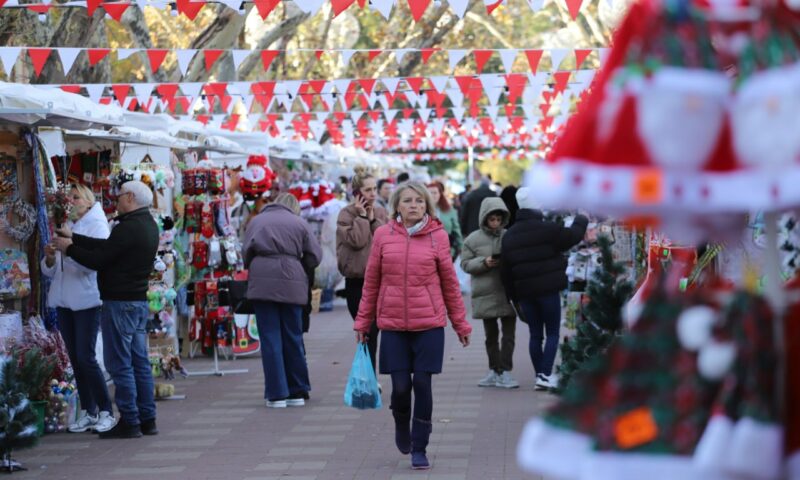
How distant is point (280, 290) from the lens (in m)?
10.9

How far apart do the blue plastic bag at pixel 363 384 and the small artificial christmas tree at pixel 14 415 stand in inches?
75.8

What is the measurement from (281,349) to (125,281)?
210 centimetres

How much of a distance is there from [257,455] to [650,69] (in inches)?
252

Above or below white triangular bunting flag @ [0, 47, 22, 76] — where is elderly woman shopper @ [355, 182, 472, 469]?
below

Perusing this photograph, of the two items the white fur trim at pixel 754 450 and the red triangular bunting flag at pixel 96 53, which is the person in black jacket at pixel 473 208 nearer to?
the red triangular bunting flag at pixel 96 53

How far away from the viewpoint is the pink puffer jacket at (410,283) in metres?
7.98

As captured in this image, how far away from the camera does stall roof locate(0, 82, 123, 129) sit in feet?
29.5

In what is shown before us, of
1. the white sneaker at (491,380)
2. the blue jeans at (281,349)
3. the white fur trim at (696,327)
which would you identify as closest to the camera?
the white fur trim at (696,327)

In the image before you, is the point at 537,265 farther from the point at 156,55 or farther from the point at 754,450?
the point at 754,450

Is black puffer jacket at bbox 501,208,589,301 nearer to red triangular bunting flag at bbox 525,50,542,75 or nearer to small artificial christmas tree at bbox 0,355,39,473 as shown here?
small artificial christmas tree at bbox 0,355,39,473

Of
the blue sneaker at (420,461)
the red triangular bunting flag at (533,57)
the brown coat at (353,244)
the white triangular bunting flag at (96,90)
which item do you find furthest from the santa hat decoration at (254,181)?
the blue sneaker at (420,461)

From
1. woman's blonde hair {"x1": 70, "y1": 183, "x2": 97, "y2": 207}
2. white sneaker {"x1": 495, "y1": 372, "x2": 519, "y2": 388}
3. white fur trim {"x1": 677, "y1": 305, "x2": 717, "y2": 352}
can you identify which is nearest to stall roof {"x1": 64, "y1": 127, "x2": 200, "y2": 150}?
woman's blonde hair {"x1": 70, "y1": 183, "x2": 97, "y2": 207}

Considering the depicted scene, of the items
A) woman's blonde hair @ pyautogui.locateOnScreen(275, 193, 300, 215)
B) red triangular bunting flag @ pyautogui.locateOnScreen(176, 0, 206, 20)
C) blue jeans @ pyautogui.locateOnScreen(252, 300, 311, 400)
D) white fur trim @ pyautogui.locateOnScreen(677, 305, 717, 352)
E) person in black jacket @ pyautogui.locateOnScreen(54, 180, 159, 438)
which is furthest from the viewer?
red triangular bunting flag @ pyautogui.locateOnScreen(176, 0, 206, 20)

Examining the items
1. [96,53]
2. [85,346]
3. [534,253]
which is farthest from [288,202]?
[96,53]
